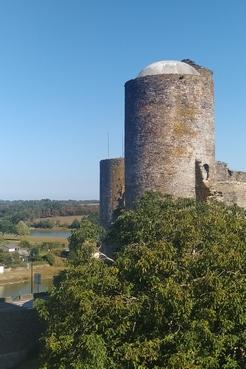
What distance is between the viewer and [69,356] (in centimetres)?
1000

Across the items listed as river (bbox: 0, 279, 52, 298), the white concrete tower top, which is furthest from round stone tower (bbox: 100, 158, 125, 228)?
river (bbox: 0, 279, 52, 298)

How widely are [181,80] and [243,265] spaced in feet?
21.8

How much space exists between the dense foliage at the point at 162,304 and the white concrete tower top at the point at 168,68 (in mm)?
5252

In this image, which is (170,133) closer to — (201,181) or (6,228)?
(201,181)

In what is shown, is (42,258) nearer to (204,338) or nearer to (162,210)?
Result: (162,210)

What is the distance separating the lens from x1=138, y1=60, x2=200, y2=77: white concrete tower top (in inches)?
605

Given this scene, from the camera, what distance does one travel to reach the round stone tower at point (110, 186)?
81.8ft

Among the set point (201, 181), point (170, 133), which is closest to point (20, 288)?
point (201, 181)

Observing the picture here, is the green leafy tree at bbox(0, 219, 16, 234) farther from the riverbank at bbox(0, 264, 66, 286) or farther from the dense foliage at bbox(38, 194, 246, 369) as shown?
the dense foliage at bbox(38, 194, 246, 369)

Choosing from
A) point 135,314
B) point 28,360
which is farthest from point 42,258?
point 135,314

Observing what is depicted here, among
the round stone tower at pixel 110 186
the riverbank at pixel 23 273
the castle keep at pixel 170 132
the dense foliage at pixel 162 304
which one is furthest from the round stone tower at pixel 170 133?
the riverbank at pixel 23 273

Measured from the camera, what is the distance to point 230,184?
1780cm

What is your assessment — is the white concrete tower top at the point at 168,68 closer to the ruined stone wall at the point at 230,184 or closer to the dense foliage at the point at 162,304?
the ruined stone wall at the point at 230,184

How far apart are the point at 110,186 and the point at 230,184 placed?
28.3 ft
